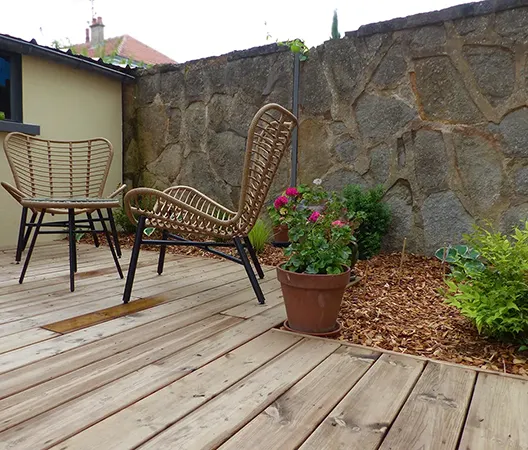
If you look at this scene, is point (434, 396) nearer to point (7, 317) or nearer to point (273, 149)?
point (273, 149)

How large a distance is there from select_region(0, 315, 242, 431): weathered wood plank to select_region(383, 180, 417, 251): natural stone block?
1728 mm

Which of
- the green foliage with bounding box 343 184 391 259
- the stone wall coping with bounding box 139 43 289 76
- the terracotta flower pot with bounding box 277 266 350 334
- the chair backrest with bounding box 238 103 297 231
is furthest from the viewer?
the stone wall coping with bounding box 139 43 289 76

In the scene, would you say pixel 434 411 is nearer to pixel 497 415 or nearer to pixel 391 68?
pixel 497 415

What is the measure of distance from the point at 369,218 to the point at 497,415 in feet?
6.53

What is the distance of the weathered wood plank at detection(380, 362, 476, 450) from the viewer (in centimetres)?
99

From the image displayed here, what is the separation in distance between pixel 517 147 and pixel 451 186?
1.43 ft

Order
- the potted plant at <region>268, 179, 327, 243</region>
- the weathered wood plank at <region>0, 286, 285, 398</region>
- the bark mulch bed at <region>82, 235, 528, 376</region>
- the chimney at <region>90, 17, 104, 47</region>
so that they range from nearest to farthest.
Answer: the weathered wood plank at <region>0, 286, 285, 398</region>, the bark mulch bed at <region>82, 235, 528, 376</region>, the potted plant at <region>268, 179, 327, 243</region>, the chimney at <region>90, 17, 104, 47</region>

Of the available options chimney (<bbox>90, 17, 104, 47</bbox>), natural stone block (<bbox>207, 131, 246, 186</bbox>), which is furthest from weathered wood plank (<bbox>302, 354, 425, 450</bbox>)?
chimney (<bbox>90, 17, 104, 47</bbox>)

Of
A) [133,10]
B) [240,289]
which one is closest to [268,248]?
[240,289]

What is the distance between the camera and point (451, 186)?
114 inches

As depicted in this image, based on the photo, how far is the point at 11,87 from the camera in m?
3.62

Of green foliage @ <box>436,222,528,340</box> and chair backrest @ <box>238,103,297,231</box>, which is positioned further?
chair backrest @ <box>238,103,297,231</box>

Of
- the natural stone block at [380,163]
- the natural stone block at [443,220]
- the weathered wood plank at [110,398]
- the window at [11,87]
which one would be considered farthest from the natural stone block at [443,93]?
the window at [11,87]

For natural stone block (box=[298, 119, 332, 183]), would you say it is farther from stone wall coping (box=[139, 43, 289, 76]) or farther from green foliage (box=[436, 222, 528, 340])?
green foliage (box=[436, 222, 528, 340])
